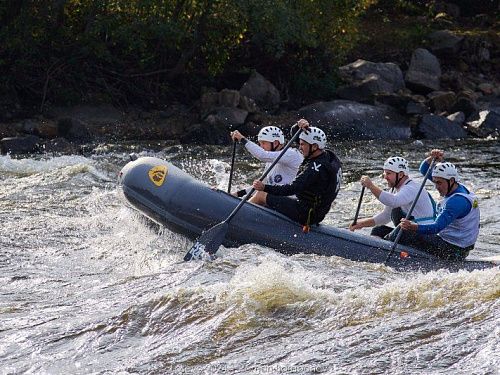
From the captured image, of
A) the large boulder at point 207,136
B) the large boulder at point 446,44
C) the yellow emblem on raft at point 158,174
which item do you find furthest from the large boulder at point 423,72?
the yellow emblem on raft at point 158,174

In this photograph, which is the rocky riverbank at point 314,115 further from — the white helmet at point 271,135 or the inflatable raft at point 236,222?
the white helmet at point 271,135

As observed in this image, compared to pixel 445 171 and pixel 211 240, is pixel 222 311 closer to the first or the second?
pixel 211 240

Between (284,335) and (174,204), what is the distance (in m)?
3.60

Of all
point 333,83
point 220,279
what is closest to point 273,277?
point 220,279

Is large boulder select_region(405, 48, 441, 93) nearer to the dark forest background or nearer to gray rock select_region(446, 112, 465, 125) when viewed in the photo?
the dark forest background

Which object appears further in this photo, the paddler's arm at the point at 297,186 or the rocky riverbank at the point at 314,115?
the rocky riverbank at the point at 314,115

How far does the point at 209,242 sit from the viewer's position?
1051cm

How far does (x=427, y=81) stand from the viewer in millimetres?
26031

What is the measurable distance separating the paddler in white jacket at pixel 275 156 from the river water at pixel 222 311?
125 cm

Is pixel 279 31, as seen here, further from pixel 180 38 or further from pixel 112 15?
pixel 112 15

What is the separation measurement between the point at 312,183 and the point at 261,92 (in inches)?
550

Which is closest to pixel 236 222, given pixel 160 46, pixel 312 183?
pixel 312 183

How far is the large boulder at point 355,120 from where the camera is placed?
22750 mm

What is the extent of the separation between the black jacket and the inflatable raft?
0.18 m
